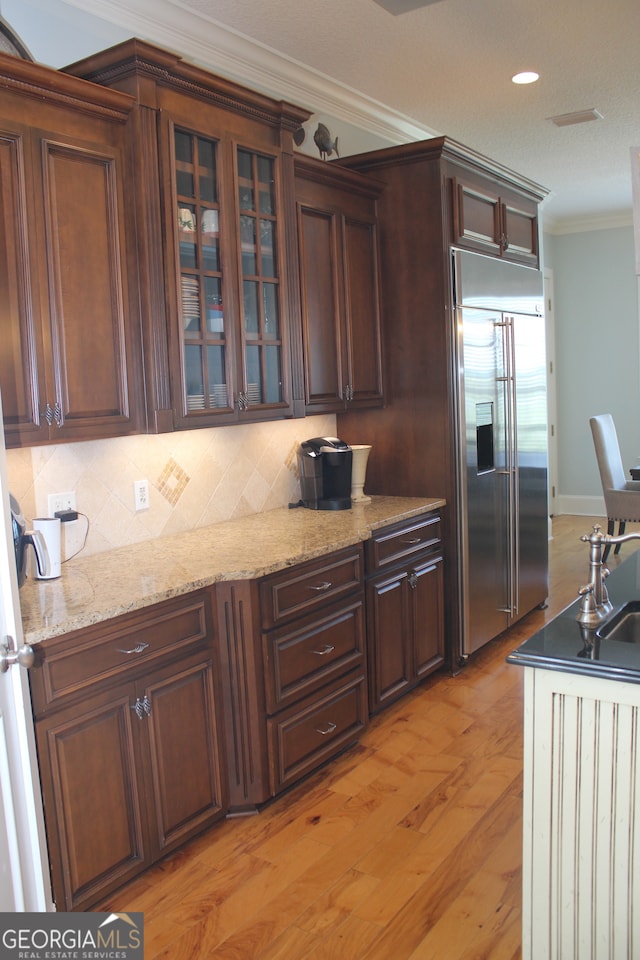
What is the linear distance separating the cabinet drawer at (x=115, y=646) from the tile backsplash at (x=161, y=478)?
559mm

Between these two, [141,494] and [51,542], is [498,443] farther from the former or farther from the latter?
[51,542]

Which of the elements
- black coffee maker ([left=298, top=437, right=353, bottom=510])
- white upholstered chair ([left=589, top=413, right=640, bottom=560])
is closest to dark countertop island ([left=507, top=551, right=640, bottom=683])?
black coffee maker ([left=298, top=437, right=353, bottom=510])

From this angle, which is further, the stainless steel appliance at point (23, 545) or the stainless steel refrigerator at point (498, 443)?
the stainless steel refrigerator at point (498, 443)

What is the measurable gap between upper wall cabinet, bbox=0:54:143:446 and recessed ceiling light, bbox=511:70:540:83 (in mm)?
2220

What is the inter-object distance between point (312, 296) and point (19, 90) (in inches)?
60.2

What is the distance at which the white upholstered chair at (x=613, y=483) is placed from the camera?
5965 millimetres

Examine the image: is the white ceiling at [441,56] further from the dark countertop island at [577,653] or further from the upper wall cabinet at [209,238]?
the dark countertop island at [577,653]

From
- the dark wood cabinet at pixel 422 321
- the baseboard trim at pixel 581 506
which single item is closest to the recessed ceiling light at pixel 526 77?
the dark wood cabinet at pixel 422 321

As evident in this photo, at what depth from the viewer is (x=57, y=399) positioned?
7.85 feet

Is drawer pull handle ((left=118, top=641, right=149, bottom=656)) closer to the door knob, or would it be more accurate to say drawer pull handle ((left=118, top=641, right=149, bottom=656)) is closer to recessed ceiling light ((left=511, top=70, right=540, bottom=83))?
the door knob

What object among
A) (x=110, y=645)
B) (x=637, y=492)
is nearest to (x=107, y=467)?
(x=110, y=645)

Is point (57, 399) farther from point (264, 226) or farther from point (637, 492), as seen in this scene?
point (637, 492)

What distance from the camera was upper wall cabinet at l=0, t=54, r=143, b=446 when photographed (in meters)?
2.26

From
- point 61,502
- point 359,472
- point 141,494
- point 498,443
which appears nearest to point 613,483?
point 498,443
